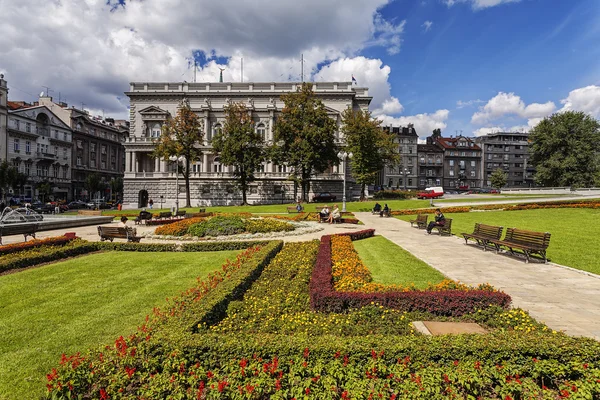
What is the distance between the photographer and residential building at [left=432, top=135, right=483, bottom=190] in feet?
307

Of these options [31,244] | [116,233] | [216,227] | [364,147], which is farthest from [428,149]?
[31,244]

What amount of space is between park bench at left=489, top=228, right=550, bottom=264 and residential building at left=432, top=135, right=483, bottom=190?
285ft

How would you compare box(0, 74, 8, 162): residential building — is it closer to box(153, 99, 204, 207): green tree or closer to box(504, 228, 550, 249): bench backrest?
box(153, 99, 204, 207): green tree

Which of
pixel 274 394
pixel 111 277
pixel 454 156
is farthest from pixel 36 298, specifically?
pixel 454 156

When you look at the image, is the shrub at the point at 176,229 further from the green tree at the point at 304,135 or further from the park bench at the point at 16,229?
the green tree at the point at 304,135

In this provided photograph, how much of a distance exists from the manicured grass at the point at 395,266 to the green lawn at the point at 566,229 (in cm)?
494

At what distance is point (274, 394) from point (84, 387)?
2.40m

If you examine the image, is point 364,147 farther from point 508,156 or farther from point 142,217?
point 508,156

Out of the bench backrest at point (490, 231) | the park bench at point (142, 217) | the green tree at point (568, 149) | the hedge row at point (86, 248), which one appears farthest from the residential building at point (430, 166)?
the hedge row at point (86, 248)

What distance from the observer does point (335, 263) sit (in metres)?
10.1

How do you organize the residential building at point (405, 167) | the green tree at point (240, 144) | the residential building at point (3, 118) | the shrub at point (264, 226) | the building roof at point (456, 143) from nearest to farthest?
the shrub at point (264, 226)
the green tree at point (240, 144)
the residential building at point (3, 118)
the residential building at point (405, 167)
the building roof at point (456, 143)

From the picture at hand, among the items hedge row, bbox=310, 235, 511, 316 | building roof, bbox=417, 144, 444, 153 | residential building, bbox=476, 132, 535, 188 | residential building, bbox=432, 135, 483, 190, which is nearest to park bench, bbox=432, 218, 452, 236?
hedge row, bbox=310, 235, 511, 316

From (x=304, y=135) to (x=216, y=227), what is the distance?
25.8 metres

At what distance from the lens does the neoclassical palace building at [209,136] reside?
53.3 meters
